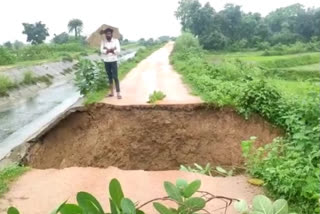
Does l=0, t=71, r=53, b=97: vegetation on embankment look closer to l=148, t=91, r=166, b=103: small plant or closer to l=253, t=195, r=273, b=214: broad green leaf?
l=148, t=91, r=166, b=103: small plant

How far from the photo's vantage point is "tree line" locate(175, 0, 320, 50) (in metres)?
→ 34.4

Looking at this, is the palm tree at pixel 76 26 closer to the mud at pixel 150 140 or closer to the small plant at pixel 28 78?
the small plant at pixel 28 78

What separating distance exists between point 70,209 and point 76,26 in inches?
2308

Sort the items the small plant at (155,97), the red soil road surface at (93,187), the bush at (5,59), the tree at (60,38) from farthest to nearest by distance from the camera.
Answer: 1. the tree at (60,38)
2. the bush at (5,59)
3. the small plant at (155,97)
4. the red soil road surface at (93,187)

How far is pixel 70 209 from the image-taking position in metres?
1.94

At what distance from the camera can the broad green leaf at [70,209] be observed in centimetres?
192

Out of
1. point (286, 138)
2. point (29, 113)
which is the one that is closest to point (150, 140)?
point (286, 138)

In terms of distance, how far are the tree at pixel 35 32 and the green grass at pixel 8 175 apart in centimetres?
4415

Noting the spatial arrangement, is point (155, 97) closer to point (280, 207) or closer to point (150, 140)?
point (150, 140)

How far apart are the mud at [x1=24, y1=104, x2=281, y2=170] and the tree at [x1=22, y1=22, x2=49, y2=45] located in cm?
4196

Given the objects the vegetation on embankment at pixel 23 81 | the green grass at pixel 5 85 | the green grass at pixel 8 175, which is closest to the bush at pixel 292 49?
the vegetation on embankment at pixel 23 81

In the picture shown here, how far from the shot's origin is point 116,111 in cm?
855

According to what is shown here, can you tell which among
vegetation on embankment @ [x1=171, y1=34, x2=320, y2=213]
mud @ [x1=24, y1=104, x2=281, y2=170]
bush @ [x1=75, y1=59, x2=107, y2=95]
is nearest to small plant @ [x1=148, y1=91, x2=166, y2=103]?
mud @ [x1=24, y1=104, x2=281, y2=170]

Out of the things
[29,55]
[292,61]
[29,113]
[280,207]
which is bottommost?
[29,113]
